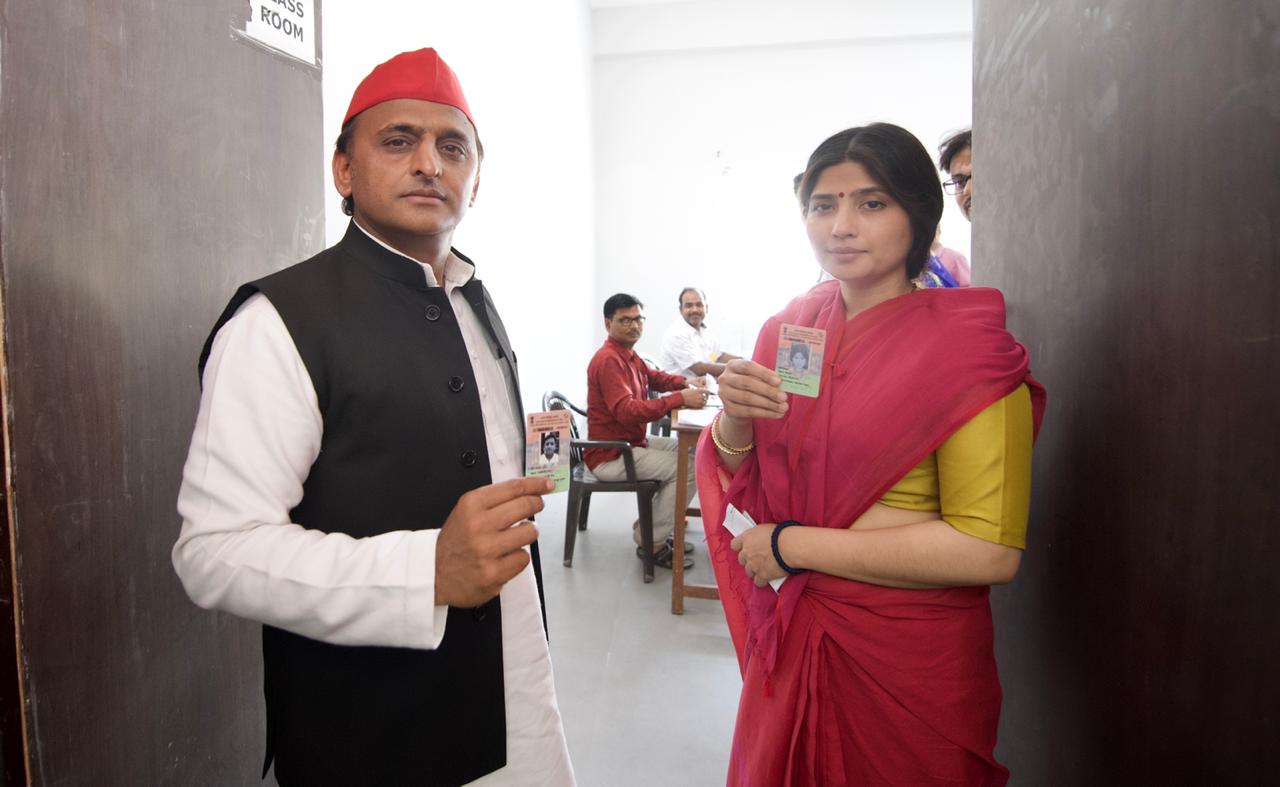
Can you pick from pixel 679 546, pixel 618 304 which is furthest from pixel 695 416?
pixel 679 546

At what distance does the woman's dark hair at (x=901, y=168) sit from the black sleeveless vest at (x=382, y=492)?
0.73 meters

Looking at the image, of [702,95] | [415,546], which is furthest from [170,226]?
[702,95]

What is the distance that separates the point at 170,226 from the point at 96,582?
0.57 meters

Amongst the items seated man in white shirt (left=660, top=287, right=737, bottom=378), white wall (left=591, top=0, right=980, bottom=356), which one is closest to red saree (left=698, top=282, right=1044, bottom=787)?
seated man in white shirt (left=660, top=287, right=737, bottom=378)

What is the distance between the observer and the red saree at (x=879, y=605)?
103cm

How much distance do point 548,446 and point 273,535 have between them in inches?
12.9

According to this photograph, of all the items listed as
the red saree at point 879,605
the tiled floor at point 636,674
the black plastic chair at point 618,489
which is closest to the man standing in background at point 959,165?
the red saree at point 879,605

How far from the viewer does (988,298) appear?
1090 mm

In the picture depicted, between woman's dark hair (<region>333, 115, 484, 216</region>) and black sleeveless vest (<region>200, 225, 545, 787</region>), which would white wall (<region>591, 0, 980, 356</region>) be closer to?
woman's dark hair (<region>333, 115, 484, 216</region>)

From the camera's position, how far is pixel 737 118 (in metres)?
7.62

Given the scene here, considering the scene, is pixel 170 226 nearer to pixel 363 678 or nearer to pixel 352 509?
pixel 352 509

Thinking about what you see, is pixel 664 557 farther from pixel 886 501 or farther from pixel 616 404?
pixel 886 501

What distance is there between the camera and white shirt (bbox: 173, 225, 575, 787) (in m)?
0.70

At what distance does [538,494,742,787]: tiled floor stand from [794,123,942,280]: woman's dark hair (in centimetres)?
170
